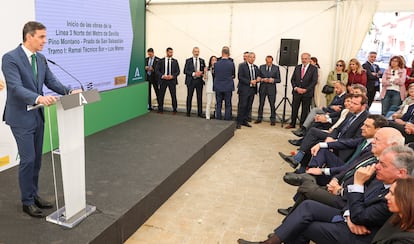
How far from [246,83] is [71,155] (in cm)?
476

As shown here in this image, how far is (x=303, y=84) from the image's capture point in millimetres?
6680

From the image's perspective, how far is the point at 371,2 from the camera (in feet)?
21.4

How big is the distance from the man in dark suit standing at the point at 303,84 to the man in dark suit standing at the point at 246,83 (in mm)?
753

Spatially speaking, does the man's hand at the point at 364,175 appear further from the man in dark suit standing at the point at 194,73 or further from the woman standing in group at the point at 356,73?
the man in dark suit standing at the point at 194,73

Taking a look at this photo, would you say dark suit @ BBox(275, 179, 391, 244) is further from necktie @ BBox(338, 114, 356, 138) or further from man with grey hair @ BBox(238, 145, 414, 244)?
necktie @ BBox(338, 114, 356, 138)

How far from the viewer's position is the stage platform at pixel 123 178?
8.48 feet

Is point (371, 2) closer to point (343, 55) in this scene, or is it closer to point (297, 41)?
Answer: point (343, 55)

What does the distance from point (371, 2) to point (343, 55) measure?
1052mm

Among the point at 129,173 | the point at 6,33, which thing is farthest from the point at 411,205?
the point at 6,33

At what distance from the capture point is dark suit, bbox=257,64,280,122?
22.7ft

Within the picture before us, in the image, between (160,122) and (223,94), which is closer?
(160,122)

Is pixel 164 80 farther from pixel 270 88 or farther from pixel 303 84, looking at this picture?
pixel 303 84

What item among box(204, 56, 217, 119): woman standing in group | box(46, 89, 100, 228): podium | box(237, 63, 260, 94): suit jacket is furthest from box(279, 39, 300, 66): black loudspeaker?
box(46, 89, 100, 228): podium

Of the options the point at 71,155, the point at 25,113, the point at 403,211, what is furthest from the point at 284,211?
the point at 25,113
